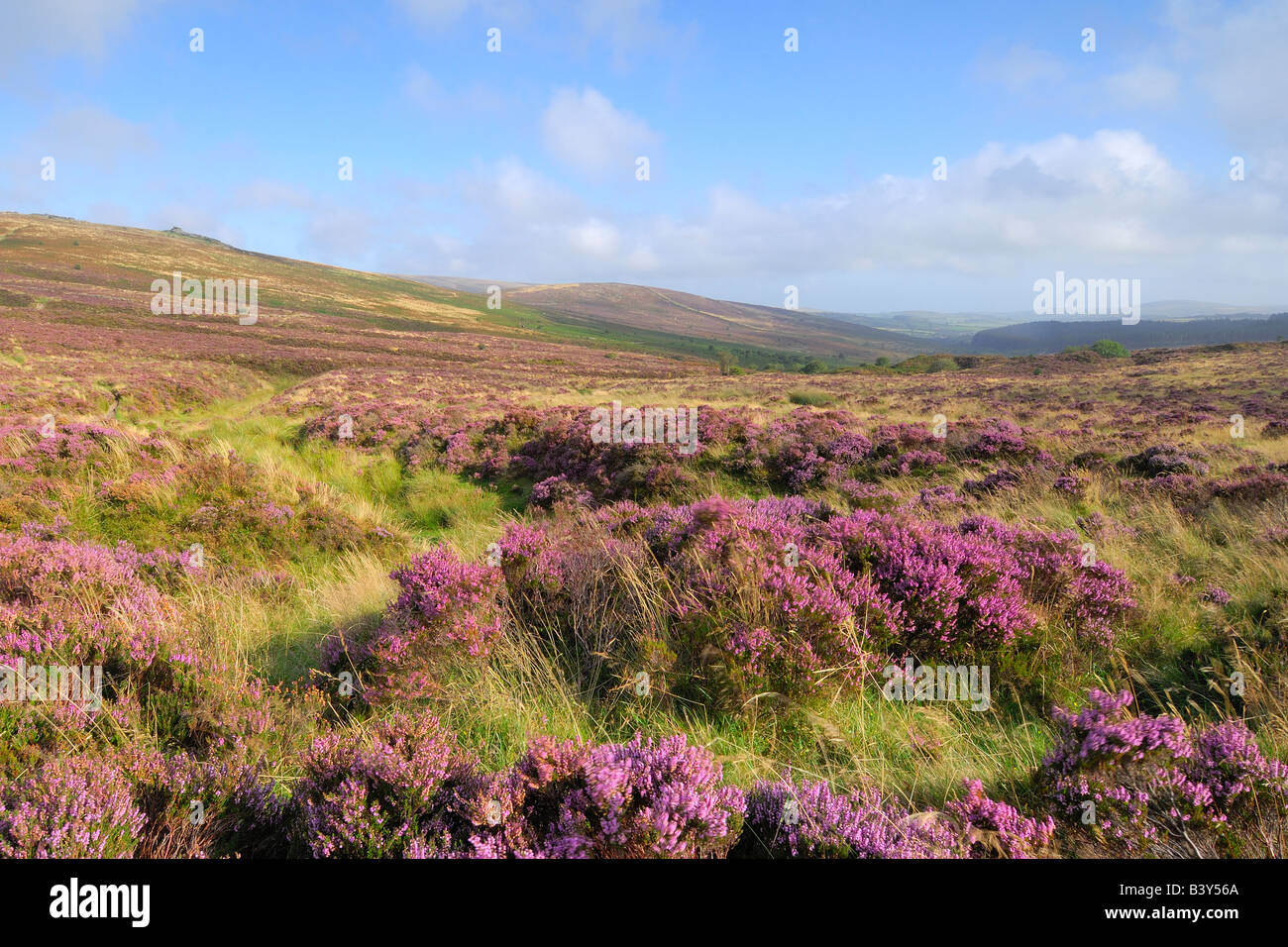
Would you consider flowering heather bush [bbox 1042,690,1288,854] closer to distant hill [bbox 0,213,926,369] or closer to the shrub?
distant hill [bbox 0,213,926,369]

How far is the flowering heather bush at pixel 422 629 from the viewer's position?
11.3 ft

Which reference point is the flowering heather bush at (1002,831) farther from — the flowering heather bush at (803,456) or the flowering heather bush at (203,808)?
the flowering heather bush at (803,456)

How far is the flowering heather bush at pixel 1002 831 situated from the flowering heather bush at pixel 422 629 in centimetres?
268

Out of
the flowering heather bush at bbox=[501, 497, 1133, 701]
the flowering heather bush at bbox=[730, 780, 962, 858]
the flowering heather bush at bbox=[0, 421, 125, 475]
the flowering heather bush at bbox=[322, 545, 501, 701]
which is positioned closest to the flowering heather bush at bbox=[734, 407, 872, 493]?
the flowering heather bush at bbox=[501, 497, 1133, 701]

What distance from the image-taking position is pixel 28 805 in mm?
1818

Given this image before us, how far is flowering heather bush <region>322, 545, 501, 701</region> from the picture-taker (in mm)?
3443

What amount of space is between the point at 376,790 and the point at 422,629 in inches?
63.5

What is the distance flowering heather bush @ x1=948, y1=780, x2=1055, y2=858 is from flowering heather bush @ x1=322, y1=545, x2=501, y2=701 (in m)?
2.68

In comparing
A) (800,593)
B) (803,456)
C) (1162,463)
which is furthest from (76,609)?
(1162,463)

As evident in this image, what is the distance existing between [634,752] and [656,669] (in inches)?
45.0

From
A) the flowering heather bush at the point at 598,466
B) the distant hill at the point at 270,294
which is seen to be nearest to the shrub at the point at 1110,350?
the distant hill at the point at 270,294

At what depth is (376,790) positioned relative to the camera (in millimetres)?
2090

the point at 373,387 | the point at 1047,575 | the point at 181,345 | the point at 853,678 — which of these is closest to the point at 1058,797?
the point at 853,678
